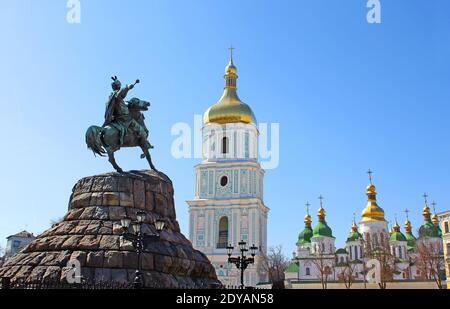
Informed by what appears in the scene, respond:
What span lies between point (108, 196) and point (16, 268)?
359 centimetres

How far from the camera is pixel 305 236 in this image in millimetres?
68062

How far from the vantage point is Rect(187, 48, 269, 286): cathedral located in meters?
55.7

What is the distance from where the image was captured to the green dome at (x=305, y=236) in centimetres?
6762

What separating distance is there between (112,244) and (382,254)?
1881 inches

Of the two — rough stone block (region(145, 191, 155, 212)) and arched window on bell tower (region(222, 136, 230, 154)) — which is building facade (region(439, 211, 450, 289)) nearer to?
arched window on bell tower (region(222, 136, 230, 154))

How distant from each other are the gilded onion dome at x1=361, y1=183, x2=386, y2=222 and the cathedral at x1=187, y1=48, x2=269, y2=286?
12.8m

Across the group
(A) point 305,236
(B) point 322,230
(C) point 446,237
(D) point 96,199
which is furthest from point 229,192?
(D) point 96,199

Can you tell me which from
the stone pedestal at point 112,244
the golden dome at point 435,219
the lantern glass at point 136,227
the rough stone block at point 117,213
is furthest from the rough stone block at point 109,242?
the golden dome at point 435,219

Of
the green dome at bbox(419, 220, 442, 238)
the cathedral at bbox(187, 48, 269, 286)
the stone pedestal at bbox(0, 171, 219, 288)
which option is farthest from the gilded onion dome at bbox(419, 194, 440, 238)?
the stone pedestal at bbox(0, 171, 219, 288)

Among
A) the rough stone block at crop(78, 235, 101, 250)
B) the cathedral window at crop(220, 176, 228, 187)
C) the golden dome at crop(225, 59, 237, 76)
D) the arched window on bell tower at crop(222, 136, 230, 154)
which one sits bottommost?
the rough stone block at crop(78, 235, 101, 250)

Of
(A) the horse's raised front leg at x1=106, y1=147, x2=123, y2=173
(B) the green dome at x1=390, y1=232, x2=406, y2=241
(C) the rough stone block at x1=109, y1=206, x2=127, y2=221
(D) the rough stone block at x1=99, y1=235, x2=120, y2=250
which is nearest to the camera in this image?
(D) the rough stone block at x1=99, y1=235, x2=120, y2=250

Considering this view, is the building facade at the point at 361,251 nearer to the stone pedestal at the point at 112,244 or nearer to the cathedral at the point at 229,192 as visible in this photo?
the cathedral at the point at 229,192

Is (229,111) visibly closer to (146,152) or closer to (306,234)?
(306,234)
